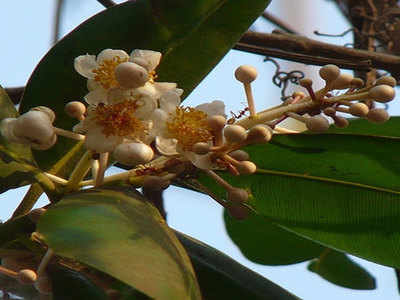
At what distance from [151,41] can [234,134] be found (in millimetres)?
213

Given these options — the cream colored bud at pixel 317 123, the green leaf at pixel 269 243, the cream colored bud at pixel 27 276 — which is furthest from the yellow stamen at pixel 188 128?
the green leaf at pixel 269 243

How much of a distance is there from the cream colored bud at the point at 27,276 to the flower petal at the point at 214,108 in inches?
9.8

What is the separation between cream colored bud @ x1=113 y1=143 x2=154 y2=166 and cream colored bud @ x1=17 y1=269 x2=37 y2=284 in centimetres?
17

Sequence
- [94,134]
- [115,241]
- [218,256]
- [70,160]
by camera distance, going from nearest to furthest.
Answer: [115,241]
[94,134]
[70,160]
[218,256]

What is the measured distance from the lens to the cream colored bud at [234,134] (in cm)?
69

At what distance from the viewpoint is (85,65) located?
757 mm

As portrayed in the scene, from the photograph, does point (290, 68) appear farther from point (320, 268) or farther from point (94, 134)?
point (94, 134)

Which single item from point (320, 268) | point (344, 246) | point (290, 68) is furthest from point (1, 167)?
point (290, 68)

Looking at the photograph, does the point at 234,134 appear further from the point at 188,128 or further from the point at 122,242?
the point at 122,242

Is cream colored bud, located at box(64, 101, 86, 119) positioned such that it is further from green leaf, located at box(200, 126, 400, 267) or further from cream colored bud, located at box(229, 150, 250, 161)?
green leaf, located at box(200, 126, 400, 267)

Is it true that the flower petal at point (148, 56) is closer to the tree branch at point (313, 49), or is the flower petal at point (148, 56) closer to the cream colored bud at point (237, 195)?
the cream colored bud at point (237, 195)

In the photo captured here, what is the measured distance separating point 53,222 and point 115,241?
0.21 feet

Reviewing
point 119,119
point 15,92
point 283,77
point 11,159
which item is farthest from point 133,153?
point 283,77

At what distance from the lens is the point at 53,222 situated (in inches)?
24.0
